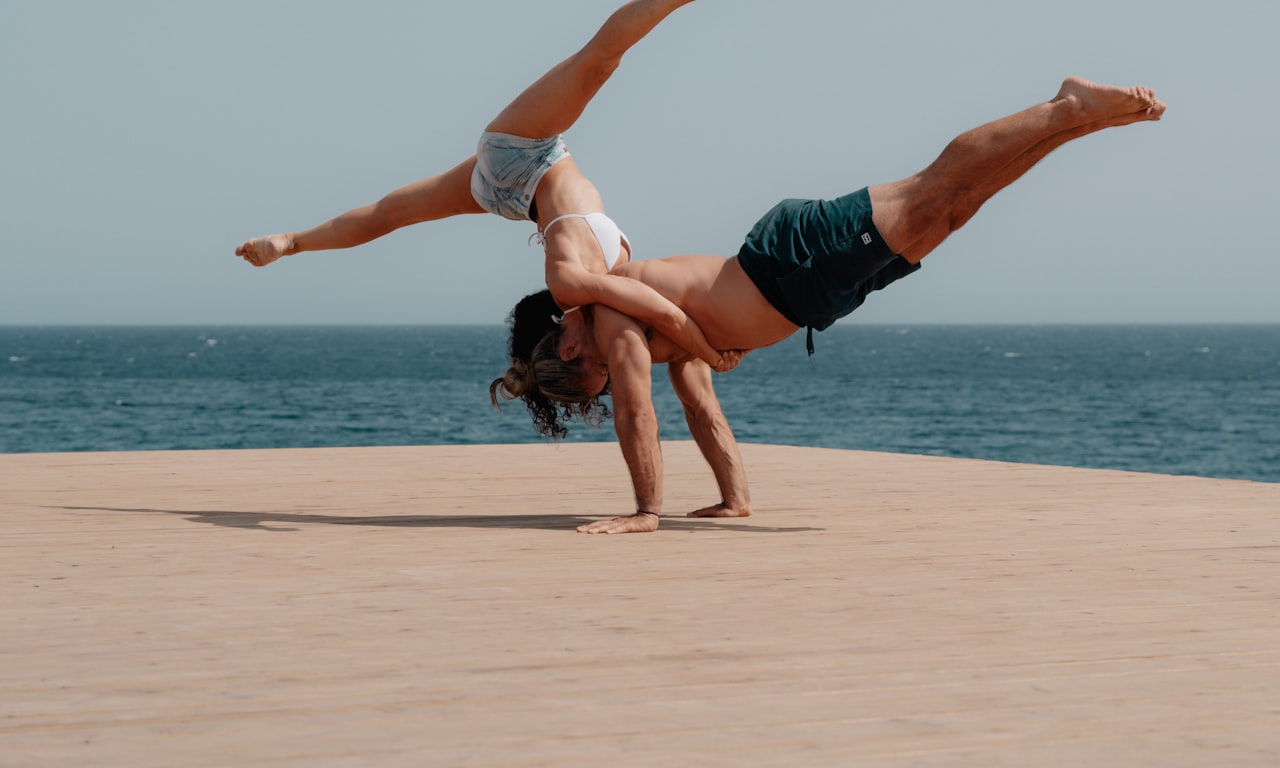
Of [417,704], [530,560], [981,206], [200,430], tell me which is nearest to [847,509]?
[981,206]

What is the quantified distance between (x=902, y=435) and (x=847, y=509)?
32.3 m

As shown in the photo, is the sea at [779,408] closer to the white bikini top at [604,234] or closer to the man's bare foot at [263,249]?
the man's bare foot at [263,249]

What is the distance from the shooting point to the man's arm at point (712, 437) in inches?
192

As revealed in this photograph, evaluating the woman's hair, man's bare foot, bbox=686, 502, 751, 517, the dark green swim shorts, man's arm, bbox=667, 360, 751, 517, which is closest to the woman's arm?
the woman's hair

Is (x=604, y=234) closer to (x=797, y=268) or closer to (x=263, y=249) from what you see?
(x=797, y=268)

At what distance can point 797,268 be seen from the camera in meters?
4.36

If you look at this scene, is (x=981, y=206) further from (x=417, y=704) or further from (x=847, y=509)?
(x=417, y=704)

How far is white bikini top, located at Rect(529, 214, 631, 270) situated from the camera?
464cm

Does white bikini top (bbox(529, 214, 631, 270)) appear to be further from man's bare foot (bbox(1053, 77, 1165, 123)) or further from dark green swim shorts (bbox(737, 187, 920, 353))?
man's bare foot (bbox(1053, 77, 1165, 123))

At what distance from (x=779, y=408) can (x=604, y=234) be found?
137 ft

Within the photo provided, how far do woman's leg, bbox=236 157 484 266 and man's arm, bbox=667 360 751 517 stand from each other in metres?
0.99

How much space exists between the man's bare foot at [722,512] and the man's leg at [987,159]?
1.09 meters

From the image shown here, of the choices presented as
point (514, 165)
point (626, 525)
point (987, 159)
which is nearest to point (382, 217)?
point (514, 165)

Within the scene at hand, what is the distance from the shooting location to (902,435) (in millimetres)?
36781
